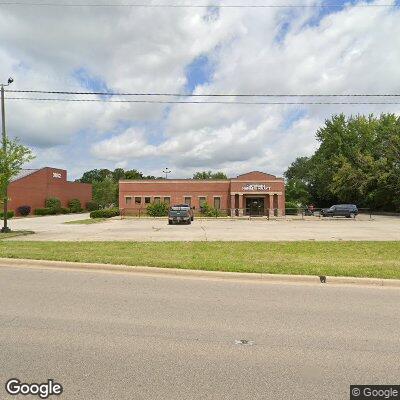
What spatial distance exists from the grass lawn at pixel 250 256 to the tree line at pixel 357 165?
48746 mm

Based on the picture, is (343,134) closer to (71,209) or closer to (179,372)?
(71,209)

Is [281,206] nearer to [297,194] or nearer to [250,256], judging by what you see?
[297,194]

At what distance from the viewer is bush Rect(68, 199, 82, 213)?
65.8 metres

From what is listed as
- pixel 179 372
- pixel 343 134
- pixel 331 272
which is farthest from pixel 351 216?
pixel 179 372

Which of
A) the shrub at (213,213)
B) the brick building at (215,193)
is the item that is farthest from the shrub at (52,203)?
the shrub at (213,213)

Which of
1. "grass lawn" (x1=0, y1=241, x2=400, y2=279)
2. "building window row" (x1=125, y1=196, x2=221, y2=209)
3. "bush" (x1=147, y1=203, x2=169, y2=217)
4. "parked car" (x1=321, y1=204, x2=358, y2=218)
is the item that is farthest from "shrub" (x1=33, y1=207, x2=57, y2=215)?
"grass lawn" (x1=0, y1=241, x2=400, y2=279)

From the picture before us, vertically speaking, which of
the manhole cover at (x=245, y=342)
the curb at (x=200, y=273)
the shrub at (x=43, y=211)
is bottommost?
the manhole cover at (x=245, y=342)

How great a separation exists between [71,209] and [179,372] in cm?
6455

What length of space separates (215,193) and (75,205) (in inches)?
1049

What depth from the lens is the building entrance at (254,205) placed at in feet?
179

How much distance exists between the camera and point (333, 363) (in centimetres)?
421

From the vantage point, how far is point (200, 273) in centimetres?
931

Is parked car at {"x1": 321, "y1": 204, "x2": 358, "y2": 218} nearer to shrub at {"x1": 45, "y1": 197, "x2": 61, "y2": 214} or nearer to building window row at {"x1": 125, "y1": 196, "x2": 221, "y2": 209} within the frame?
building window row at {"x1": 125, "y1": 196, "x2": 221, "y2": 209}

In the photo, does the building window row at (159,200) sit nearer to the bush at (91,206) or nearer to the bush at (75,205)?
the bush at (75,205)
